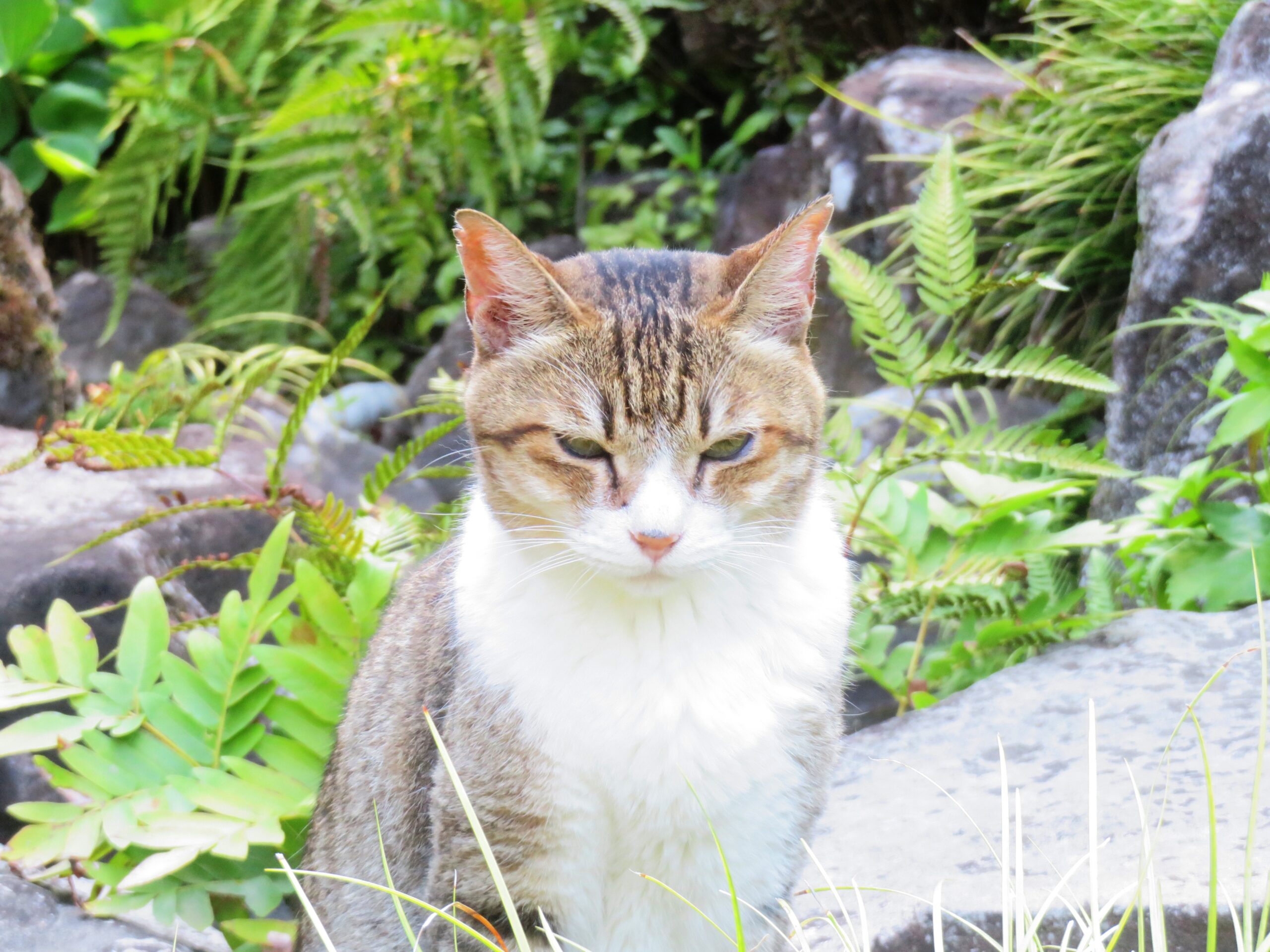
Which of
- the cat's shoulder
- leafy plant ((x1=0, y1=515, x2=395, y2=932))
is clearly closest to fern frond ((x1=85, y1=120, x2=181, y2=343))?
leafy plant ((x1=0, y1=515, x2=395, y2=932))

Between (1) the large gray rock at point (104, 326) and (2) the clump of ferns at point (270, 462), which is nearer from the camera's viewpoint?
(2) the clump of ferns at point (270, 462)

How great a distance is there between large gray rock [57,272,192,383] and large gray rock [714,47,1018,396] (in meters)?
3.45

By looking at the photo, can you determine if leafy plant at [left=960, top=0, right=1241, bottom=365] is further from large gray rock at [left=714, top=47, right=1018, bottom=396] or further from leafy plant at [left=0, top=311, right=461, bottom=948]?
leafy plant at [left=0, top=311, right=461, bottom=948]

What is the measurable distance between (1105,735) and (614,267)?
5.26 feet

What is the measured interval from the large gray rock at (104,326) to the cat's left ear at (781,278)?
5.09 meters

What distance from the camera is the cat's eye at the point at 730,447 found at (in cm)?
197

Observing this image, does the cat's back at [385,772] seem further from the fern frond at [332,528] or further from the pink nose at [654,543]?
the fern frond at [332,528]

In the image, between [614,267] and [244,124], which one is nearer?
[614,267]

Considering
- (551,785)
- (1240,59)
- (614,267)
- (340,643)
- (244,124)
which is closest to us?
(551,785)

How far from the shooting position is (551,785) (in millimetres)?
1875

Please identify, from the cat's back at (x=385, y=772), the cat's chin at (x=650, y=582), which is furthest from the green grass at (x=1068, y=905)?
the cat's chin at (x=650, y=582)

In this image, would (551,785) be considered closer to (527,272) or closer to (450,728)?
(450,728)

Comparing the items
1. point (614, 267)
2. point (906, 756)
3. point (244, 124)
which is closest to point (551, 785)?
point (614, 267)

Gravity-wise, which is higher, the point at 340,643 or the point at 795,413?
the point at 795,413
